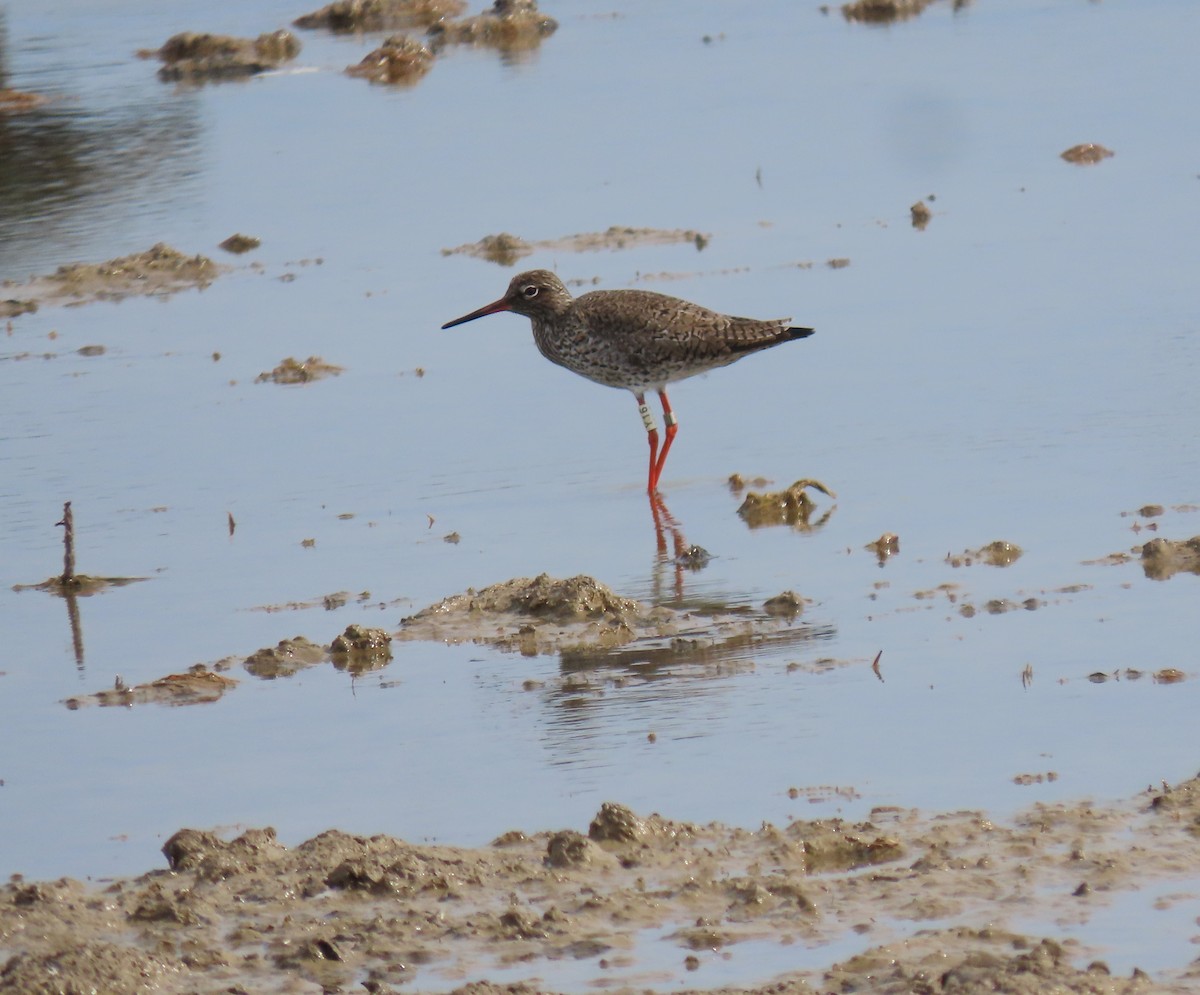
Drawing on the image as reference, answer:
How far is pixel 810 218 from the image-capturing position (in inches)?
625

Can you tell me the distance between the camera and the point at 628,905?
5.54 meters

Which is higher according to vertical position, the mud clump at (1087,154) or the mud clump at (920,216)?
the mud clump at (1087,154)

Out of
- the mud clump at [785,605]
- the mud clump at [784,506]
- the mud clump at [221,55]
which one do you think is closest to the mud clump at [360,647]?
the mud clump at [785,605]

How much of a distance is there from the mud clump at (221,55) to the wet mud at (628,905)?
2100cm

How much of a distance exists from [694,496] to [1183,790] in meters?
4.49

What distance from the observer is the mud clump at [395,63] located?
2516cm

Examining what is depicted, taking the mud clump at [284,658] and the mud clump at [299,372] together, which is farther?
the mud clump at [299,372]

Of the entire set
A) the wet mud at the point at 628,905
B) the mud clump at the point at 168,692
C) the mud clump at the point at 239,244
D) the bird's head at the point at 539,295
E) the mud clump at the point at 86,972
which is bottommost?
the mud clump at the point at 168,692

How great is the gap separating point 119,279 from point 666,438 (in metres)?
6.29

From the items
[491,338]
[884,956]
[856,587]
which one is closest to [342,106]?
[491,338]

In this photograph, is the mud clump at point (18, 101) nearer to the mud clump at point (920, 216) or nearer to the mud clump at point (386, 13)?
the mud clump at point (386, 13)

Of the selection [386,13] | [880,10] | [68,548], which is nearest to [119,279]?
[68,548]

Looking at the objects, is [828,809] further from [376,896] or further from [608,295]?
[608,295]

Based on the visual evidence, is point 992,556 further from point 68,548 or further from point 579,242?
point 579,242
